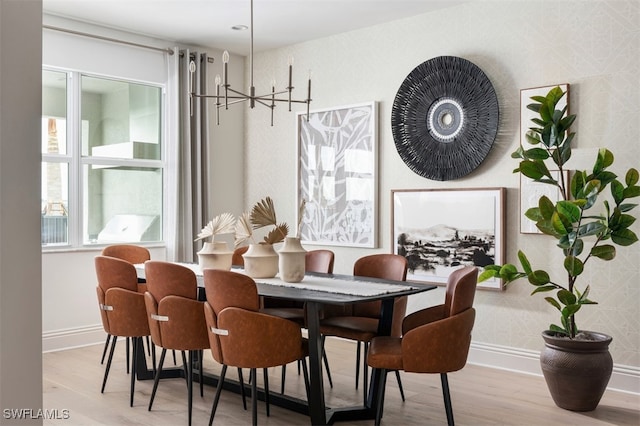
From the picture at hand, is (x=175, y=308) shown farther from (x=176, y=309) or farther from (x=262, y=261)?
(x=262, y=261)

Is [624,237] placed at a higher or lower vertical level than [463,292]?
higher

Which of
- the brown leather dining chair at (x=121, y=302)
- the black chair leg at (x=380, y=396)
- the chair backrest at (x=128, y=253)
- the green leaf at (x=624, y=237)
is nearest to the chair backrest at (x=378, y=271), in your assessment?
the black chair leg at (x=380, y=396)

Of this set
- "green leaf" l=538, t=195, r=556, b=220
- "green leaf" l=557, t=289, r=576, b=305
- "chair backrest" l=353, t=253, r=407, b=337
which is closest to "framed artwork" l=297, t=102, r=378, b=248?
"chair backrest" l=353, t=253, r=407, b=337

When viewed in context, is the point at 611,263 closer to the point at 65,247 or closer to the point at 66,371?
the point at 66,371

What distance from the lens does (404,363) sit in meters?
2.99

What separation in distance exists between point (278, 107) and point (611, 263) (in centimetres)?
359

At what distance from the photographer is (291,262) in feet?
12.0

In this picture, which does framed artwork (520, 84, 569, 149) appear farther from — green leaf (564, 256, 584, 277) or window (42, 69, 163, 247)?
window (42, 69, 163, 247)

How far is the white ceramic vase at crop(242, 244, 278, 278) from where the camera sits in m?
3.84

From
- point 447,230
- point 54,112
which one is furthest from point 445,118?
point 54,112

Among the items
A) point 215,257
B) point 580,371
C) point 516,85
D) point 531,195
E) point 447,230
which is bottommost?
point 580,371

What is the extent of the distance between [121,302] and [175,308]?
1.92 feet

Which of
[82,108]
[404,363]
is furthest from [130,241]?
[404,363]

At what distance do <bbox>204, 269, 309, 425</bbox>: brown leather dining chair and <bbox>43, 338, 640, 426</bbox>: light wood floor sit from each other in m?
0.56
